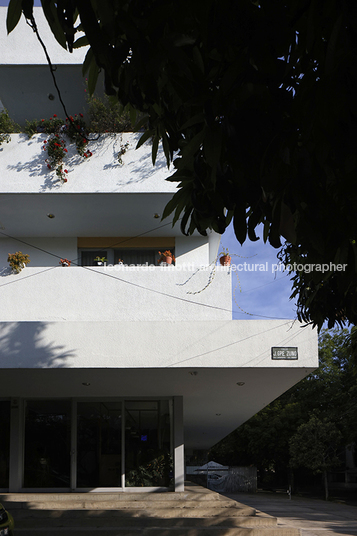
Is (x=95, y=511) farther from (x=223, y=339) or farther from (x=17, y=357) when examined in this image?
(x=223, y=339)

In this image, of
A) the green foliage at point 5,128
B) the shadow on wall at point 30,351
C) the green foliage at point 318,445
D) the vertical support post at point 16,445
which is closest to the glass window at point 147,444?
the vertical support post at point 16,445

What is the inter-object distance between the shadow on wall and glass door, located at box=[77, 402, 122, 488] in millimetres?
3717

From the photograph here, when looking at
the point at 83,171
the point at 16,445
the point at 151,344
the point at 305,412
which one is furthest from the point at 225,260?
the point at 305,412

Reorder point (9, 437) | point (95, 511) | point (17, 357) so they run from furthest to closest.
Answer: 1. point (9, 437)
2. point (95, 511)
3. point (17, 357)

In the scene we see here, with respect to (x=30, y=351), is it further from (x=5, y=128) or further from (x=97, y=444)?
(x=5, y=128)

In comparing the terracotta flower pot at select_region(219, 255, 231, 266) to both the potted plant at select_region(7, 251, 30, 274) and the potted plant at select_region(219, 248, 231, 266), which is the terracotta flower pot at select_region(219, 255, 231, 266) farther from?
the potted plant at select_region(7, 251, 30, 274)

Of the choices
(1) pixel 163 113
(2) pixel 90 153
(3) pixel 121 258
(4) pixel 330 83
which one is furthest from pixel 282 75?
(3) pixel 121 258

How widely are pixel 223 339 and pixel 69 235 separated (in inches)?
193

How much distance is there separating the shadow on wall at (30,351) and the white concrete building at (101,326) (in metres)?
0.02

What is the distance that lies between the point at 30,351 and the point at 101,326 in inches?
48.5

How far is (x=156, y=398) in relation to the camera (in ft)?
39.9

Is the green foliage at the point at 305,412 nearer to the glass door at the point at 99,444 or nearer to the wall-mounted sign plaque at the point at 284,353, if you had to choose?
the glass door at the point at 99,444

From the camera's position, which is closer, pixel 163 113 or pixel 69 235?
pixel 163 113

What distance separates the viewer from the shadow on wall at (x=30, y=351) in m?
8.63
